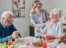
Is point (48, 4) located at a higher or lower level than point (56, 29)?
higher

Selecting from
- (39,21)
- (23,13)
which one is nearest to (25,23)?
(23,13)

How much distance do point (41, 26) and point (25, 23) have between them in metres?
1.01

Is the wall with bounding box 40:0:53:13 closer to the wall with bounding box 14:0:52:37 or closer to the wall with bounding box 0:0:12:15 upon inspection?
the wall with bounding box 14:0:52:37

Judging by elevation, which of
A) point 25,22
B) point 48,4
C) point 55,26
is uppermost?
point 48,4

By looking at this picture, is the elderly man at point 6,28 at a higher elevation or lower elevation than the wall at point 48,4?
lower

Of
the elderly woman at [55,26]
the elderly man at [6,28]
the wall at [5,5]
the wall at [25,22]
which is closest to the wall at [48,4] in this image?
the wall at [25,22]

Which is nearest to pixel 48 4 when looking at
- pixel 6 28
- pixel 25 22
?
pixel 25 22

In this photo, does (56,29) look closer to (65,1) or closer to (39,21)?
(39,21)

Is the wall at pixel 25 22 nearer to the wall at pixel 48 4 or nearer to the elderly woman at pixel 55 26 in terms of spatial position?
the wall at pixel 48 4

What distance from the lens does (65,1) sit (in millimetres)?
4320

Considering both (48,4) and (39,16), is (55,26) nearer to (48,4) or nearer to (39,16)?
(39,16)

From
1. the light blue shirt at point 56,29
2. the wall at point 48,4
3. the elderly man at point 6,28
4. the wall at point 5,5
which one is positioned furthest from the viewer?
the wall at point 48,4

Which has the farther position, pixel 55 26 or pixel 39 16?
pixel 39 16

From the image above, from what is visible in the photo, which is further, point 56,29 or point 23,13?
point 23,13
